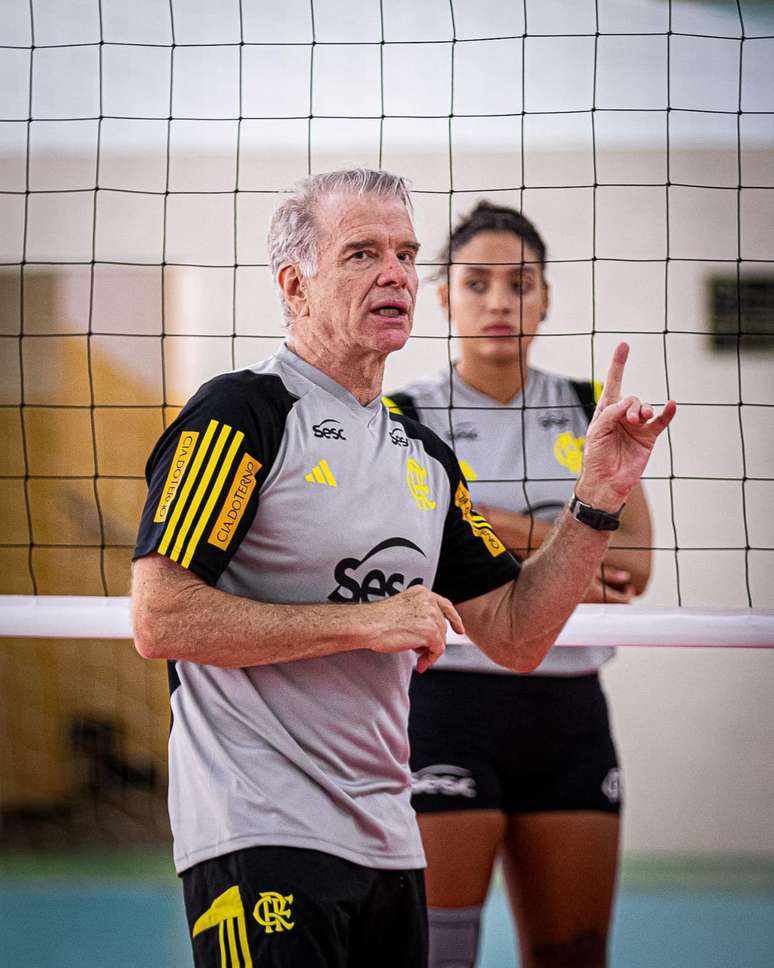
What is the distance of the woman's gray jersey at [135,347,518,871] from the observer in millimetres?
1466

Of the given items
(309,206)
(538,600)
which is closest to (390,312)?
(309,206)

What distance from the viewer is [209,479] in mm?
1461

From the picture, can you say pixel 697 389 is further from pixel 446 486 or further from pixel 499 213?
pixel 446 486

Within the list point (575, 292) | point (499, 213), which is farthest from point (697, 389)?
point (499, 213)

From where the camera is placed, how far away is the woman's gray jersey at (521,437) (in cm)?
248

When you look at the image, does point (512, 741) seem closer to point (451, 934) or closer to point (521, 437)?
point (451, 934)

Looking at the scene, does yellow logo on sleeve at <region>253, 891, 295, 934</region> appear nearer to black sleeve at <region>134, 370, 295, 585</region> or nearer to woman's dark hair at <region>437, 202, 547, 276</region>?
black sleeve at <region>134, 370, 295, 585</region>

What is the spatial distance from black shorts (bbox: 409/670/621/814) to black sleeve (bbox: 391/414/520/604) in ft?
2.01

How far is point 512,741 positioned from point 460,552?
723mm

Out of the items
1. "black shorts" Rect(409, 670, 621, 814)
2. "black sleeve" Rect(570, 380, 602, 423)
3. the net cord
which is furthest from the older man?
"black sleeve" Rect(570, 380, 602, 423)

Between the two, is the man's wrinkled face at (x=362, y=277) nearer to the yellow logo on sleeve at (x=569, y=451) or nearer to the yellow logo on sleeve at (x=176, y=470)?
the yellow logo on sleeve at (x=176, y=470)

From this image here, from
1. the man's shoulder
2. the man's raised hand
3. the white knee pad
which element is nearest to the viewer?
the man's shoulder

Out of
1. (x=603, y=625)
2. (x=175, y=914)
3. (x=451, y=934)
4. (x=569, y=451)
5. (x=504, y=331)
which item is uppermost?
(x=504, y=331)

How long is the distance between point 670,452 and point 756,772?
55.8 inches
